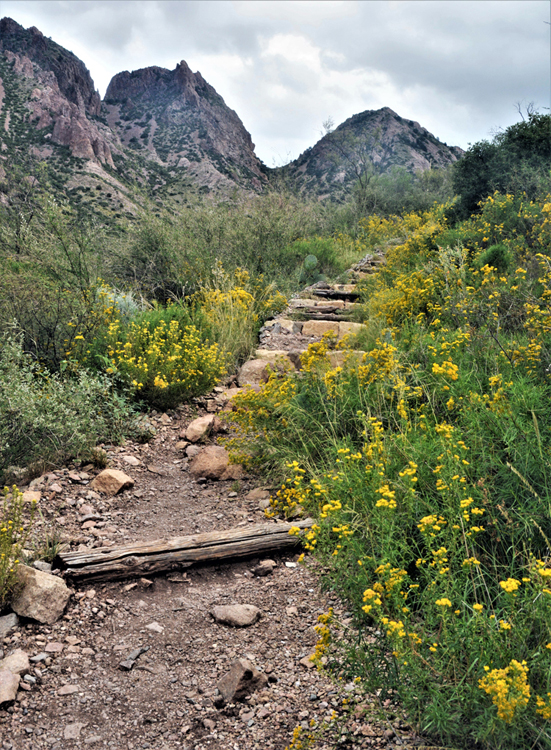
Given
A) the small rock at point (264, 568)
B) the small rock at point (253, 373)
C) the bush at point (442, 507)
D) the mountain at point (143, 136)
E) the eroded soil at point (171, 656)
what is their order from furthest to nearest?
the mountain at point (143, 136), the small rock at point (253, 373), the small rock at point (264, 568), the eroded soil at point (171, 656), the bush at point (442, 507)

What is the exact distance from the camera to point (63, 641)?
94.3 inches

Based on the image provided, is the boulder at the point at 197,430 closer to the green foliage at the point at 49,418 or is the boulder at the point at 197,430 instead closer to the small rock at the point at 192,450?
the small rock at the point at 192,450

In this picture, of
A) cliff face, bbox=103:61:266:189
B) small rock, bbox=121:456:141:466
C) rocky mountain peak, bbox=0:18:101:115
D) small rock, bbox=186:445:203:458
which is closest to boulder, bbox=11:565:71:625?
small rock, bbox=121:456:141:466

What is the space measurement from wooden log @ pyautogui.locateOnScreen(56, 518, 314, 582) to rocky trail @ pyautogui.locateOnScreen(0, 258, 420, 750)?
0.06m

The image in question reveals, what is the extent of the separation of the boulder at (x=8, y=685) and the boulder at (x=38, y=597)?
36cm

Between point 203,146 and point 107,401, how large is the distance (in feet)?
166

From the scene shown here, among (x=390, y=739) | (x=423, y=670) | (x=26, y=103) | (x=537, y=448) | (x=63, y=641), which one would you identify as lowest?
(x=63, y=641)

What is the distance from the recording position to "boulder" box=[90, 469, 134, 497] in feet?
12.4

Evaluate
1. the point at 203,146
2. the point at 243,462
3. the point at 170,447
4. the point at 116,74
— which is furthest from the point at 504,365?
the point at 116,74

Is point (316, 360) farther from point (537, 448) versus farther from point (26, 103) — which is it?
point (26, 103)

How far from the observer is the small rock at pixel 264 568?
293 centimetres

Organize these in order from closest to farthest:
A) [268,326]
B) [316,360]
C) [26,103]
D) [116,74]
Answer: [316,360]
[268,326]
[26,103]
[116,74]

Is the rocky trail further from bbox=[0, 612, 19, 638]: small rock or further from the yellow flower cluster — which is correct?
the yellow flower cluster

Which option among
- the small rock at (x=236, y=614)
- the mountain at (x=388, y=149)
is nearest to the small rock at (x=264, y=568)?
the small rock at (x=236, y=614)
